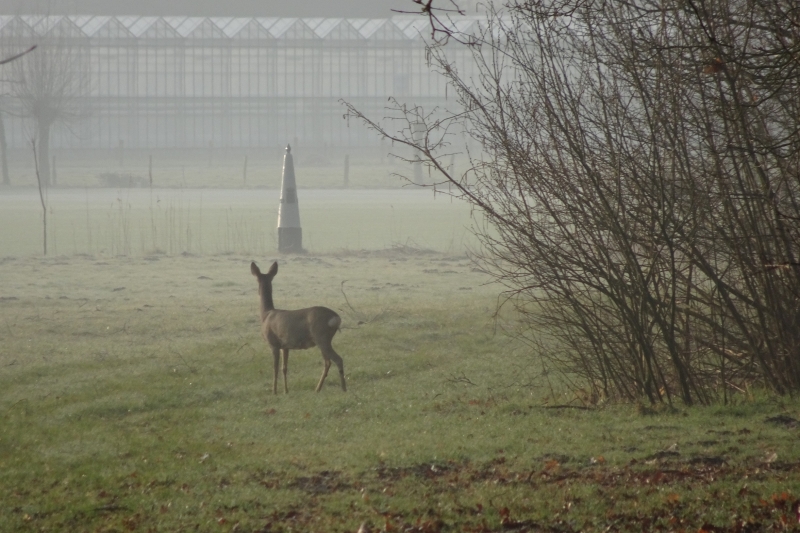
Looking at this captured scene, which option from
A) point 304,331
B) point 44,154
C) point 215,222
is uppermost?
point 44,154

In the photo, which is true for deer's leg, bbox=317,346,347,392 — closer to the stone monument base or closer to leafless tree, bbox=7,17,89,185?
the stone monument base

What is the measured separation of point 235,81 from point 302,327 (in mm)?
55712

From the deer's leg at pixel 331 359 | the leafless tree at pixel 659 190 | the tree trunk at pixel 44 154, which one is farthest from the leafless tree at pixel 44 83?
the leafless tree at pixel 659 190

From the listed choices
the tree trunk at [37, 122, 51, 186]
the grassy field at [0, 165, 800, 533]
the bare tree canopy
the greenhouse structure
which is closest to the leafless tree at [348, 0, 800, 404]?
the grassy field at [0, 165, 800, 533]

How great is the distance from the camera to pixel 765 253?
812 centimetres

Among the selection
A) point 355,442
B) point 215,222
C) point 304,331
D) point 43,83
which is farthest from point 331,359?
point 43,83

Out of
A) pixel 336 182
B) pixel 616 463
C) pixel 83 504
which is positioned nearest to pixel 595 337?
pixel 616 463

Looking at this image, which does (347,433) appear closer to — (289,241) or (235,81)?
(289,241)

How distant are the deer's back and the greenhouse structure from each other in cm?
5242

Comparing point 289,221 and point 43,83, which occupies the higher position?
point 43,83

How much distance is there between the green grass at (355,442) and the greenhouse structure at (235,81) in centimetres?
4946

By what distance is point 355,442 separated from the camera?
8023 mm

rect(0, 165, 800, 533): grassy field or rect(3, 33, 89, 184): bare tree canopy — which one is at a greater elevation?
rect(3, 33, 89, 184): bare tree canopy

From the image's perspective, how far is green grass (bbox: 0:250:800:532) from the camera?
19.6ft
